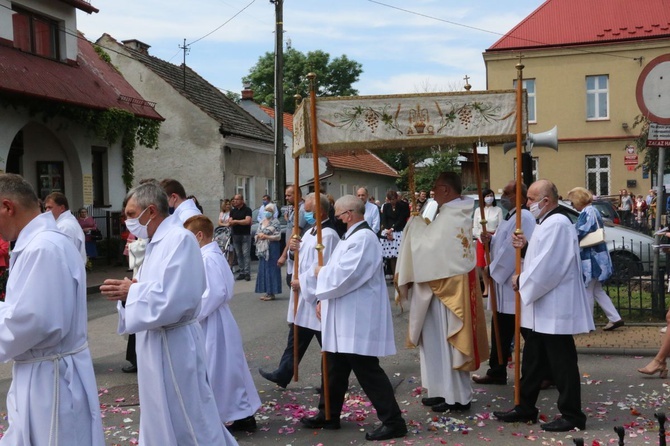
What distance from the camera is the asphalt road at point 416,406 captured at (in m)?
5.89

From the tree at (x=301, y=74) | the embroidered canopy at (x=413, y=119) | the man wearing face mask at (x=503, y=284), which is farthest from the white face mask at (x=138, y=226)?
the tree at (x=301, y=74)

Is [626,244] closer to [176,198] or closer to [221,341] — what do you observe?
[176,198]

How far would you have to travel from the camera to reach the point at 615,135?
32781 millimetres

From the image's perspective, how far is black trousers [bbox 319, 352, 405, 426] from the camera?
5.86 metres

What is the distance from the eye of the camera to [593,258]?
9406mm

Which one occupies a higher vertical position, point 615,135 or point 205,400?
point 615,135

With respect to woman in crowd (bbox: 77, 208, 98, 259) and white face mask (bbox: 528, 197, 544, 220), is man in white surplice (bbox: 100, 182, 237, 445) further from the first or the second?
woman in crowd (bbox: 77, 208, 98, 259)

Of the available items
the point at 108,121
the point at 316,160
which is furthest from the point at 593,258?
the point at 108,121

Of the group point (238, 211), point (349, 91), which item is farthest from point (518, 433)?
point (349, 91)

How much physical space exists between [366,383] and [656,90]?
5.05m

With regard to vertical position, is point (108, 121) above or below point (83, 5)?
below

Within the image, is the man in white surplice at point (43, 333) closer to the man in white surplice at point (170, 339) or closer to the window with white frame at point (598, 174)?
the man in white surplice at point (170, 339)

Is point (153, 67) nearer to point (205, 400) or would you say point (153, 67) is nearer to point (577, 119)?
point (577, 119)

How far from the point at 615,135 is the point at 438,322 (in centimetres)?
2874
